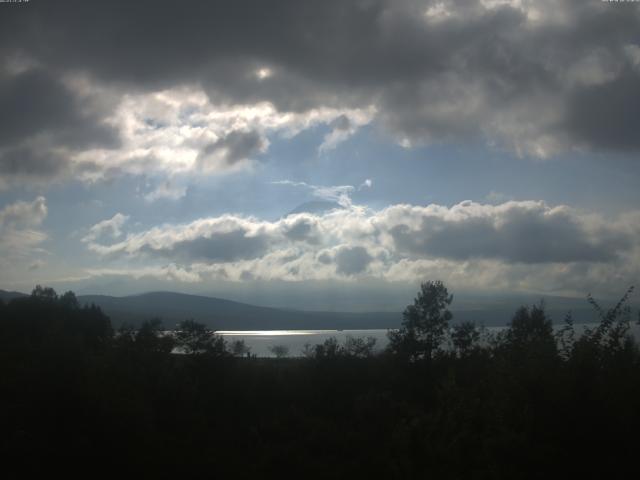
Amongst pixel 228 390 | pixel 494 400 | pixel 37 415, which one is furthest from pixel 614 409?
pixel 228 390

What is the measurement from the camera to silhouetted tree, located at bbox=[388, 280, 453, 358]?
5128cm

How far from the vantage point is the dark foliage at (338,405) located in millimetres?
12430

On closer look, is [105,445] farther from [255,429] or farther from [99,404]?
[255,429]

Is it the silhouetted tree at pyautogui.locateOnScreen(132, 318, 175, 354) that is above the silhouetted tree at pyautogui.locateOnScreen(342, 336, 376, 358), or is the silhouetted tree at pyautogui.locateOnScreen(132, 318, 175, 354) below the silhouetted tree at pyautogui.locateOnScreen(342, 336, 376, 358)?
above

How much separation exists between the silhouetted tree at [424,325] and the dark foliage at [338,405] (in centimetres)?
14

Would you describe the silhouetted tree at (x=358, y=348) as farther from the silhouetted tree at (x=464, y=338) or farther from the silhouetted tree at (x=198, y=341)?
the silhouetted tree at (x=198, y=341)

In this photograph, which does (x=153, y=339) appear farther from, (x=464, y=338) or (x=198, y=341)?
(x=464, y=338)

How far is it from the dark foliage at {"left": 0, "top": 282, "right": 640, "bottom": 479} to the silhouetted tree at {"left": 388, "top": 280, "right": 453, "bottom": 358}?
0.14 m

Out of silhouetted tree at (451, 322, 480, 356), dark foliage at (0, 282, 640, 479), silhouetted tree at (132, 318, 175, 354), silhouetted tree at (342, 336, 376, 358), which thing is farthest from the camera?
silhouetted tree at (342, 336, 376, 358)

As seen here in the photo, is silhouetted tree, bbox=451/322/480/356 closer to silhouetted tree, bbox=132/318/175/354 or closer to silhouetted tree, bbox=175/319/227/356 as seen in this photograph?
silhouetted tree, bbox=175/319/227/356

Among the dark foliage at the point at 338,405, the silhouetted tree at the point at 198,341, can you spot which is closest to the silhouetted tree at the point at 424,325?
the dark foliage at the point at 338,405

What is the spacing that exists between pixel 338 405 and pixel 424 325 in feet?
37.2

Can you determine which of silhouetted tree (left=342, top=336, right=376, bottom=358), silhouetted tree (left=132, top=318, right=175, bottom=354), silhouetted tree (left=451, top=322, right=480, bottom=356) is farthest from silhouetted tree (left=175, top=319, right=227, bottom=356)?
silhouetted tree (left=451, top=322, right=480, bottom=356)

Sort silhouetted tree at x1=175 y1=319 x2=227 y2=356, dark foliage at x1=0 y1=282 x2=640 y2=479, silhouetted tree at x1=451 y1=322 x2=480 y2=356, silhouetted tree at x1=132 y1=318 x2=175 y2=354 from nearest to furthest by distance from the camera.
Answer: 1. dark foliage at x1=0 y1=282 x2=640 y2=479
2. silhouetted tree at x1=132 y1=318 x2=175 y2=354
3. silhouetted tree at x1=175 y1=319 x2=227 y2=356
4. silhouetted tree at x1=451 y1=322 x2=480 y2=356
